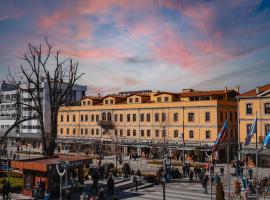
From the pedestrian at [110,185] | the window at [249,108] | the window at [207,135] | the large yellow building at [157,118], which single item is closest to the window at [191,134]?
the large yellow building at [157,118]

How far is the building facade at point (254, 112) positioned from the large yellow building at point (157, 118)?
176 inches

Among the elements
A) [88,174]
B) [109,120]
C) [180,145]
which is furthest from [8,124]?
[88,174]

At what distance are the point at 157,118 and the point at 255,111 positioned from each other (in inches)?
687

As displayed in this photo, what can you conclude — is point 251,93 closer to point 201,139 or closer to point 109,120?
point 201,139

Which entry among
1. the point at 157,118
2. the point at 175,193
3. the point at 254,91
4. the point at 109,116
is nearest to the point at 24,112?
the point at 109,116

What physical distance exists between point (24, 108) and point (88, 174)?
175ft

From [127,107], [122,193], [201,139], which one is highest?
[127,107]

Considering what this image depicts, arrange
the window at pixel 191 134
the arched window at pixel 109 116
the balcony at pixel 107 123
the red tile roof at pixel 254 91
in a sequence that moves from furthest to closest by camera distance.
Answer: the arched window at pixel 109 116
the balcony at pixel 107 123
the window at pixel 191 134
the red tile roof at pixel 254 91

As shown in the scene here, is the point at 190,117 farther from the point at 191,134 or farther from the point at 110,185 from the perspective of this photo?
the point at 110,185

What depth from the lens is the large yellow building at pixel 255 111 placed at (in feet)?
156

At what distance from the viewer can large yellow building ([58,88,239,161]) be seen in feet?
180

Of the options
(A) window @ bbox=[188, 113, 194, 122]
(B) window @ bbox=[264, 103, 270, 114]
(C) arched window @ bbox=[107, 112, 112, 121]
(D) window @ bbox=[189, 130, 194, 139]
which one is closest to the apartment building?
(C) arched window @ bbox=[107, 112, 112, 121]

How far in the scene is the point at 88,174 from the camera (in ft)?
121

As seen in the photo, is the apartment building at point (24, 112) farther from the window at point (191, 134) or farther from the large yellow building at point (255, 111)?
the large yellow building at point (255, 111)
